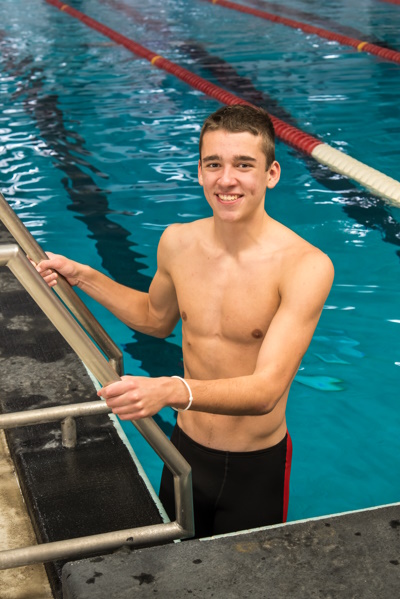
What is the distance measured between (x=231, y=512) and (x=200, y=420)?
26 centimetres

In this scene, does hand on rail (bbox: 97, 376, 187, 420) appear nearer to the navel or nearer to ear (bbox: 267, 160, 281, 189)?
the navel

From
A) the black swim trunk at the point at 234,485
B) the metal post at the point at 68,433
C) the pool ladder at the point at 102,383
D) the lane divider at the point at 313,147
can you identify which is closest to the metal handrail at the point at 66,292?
the pool ladder at the point at 102,383

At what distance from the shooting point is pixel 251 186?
184cm

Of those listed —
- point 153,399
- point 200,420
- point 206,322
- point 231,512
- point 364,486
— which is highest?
point 153,399

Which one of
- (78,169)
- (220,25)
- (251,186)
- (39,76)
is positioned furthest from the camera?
(220,25)

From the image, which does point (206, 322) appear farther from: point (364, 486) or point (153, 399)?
point (364, 486)

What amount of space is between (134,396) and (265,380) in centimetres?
35

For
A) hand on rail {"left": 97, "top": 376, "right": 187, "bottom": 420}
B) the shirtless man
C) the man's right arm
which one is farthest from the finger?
the man's right arm

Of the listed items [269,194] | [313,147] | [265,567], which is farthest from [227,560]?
[313,147]

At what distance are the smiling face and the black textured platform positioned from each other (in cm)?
78

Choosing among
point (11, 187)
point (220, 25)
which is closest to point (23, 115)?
point (11, 187)

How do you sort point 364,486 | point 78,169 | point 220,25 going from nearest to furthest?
point 364,486 < point 78,169 < point 220,25

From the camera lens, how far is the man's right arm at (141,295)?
2.10 m

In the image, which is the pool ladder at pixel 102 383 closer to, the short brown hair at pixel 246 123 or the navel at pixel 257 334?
the navel at pixel 257 334
